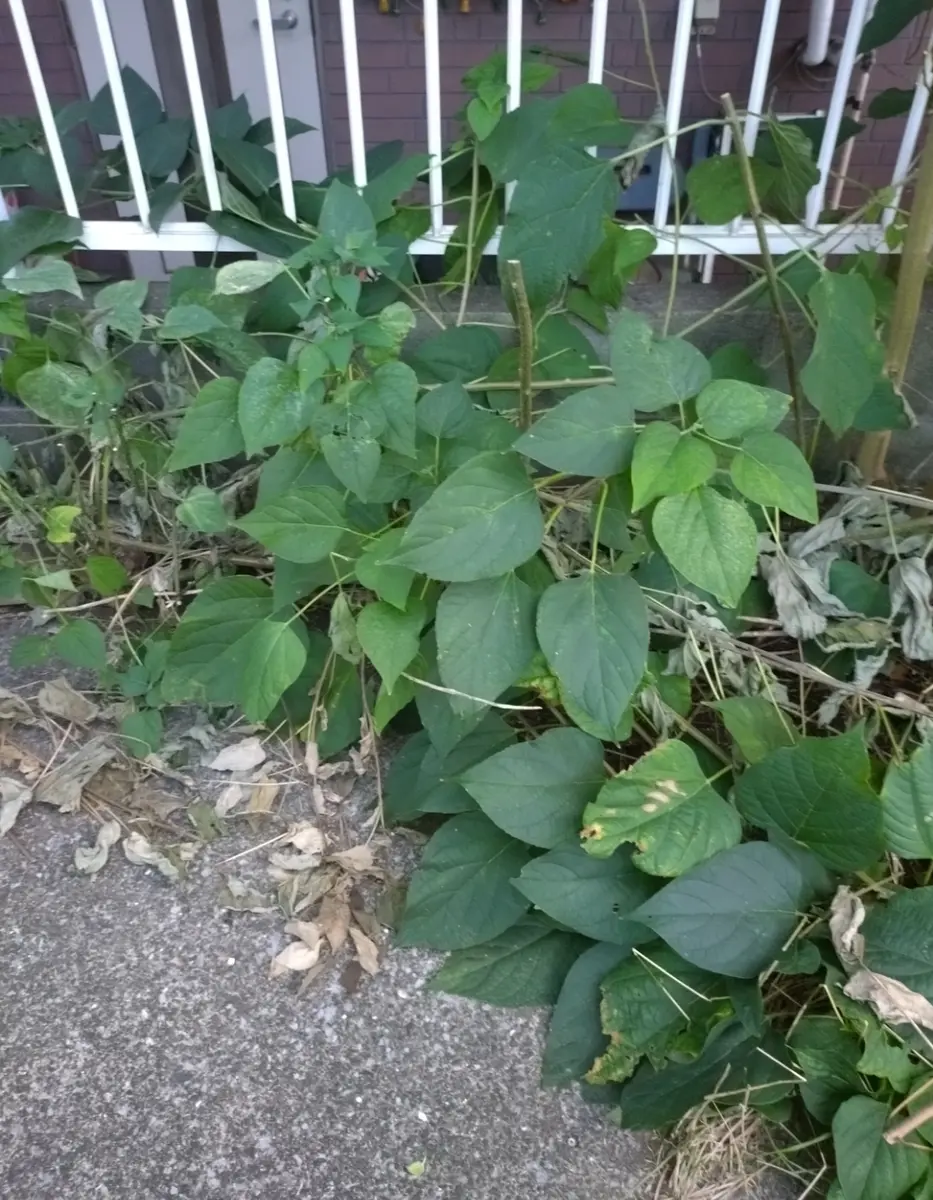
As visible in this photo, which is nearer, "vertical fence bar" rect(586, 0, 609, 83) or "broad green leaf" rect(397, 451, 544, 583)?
"broad green leaf" rect(397, 451, 544, 583)

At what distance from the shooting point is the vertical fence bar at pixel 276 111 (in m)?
1.72

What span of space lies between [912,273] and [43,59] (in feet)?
10.4

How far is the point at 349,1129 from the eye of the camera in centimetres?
131

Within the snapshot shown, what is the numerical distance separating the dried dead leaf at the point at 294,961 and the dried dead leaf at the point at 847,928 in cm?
81

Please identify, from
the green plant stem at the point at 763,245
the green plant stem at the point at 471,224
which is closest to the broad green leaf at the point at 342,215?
the green plant stem at the point at 471,224

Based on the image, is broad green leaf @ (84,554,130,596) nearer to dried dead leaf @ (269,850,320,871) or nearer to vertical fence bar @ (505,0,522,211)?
dried dead leaf @ (269,850,320,871)

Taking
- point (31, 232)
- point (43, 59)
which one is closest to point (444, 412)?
point (31, 232)

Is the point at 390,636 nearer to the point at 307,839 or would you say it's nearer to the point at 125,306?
the point at 307,839

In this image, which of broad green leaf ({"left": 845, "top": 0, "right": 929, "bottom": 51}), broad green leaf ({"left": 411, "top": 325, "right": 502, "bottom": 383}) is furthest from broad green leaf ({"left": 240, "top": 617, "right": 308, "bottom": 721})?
broad green leaf ({"left": 845, "top": 0, "right": 929, "bottom": 51})

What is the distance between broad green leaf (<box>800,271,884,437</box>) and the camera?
1.43m

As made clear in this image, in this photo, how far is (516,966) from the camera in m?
1.43

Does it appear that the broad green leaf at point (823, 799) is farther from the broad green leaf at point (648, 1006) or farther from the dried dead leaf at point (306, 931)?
the dried dead leaf at point (306, 931)

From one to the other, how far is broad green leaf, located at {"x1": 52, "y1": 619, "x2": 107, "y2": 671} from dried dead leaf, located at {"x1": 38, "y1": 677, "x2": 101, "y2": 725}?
0.51ft

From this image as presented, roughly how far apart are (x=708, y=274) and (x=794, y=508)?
1012 mm
